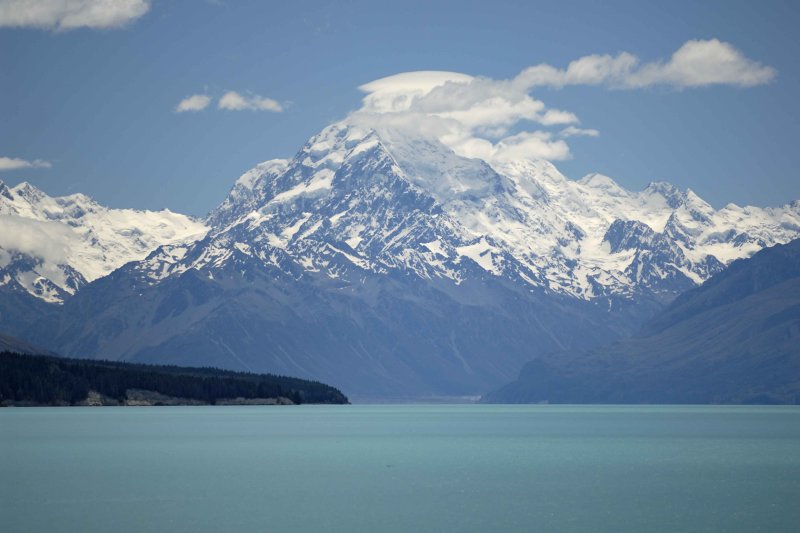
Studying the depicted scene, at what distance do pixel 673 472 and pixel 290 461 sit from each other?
3993 centimetres

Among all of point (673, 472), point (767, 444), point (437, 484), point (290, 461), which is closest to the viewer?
point (437, 484)

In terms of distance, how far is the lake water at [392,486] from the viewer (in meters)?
86.2

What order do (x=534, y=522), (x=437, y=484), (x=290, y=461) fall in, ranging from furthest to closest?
(x=290, y=461), (x=437, y=484), (x=534, y=522)

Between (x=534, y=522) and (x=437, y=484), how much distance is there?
2402 cm

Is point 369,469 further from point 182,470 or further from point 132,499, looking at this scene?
point 132,499

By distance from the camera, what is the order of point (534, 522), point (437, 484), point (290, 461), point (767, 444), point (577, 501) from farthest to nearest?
point (767, 444) → point (290, 461) → point (437, 484) → point (577, 501) → point (534, 522)

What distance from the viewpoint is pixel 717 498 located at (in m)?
98.4

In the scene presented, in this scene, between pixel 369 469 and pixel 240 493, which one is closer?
pixel 240 493

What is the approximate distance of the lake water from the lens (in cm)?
8619

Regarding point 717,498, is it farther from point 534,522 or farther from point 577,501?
point 534,522

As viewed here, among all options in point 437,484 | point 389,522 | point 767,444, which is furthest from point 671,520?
point 767,444

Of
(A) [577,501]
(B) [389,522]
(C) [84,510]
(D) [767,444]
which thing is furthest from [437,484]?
(D) [767,444]

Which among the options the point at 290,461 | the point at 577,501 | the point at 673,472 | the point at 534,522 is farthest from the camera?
the point at 290,461

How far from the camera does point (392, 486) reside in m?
108
